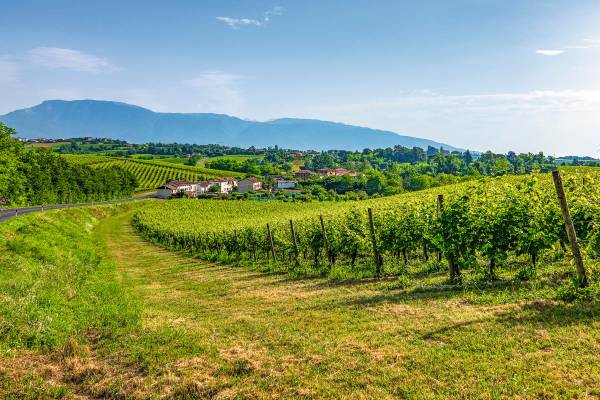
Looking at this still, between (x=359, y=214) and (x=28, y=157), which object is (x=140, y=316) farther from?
(x=28, y=157)

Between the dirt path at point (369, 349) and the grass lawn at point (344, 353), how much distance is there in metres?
0.03

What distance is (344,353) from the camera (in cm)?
846

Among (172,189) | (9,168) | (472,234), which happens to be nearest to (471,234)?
(472,234)

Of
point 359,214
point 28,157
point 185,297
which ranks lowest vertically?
point 185,297

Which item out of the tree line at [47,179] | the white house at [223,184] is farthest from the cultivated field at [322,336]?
the white house at [223,184]

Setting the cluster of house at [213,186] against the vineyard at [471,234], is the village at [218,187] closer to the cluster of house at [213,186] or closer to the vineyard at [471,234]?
the cluster of house at [213,186]

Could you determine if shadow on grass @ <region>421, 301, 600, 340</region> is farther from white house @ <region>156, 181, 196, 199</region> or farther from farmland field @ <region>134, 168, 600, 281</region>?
white house @ <region>156, 181, 196, 199</region>

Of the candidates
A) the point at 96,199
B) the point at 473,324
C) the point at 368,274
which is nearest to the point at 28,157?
the point at 96,199

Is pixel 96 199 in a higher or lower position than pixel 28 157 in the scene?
lower

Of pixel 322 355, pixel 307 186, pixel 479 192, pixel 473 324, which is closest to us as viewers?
pixel 322 355

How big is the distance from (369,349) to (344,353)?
0.60 m

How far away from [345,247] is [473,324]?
37.7 feet

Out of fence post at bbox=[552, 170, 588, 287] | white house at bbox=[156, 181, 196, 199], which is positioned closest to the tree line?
white house at bbox=[156, 181, 196, 199]

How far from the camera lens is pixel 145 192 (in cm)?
14375
